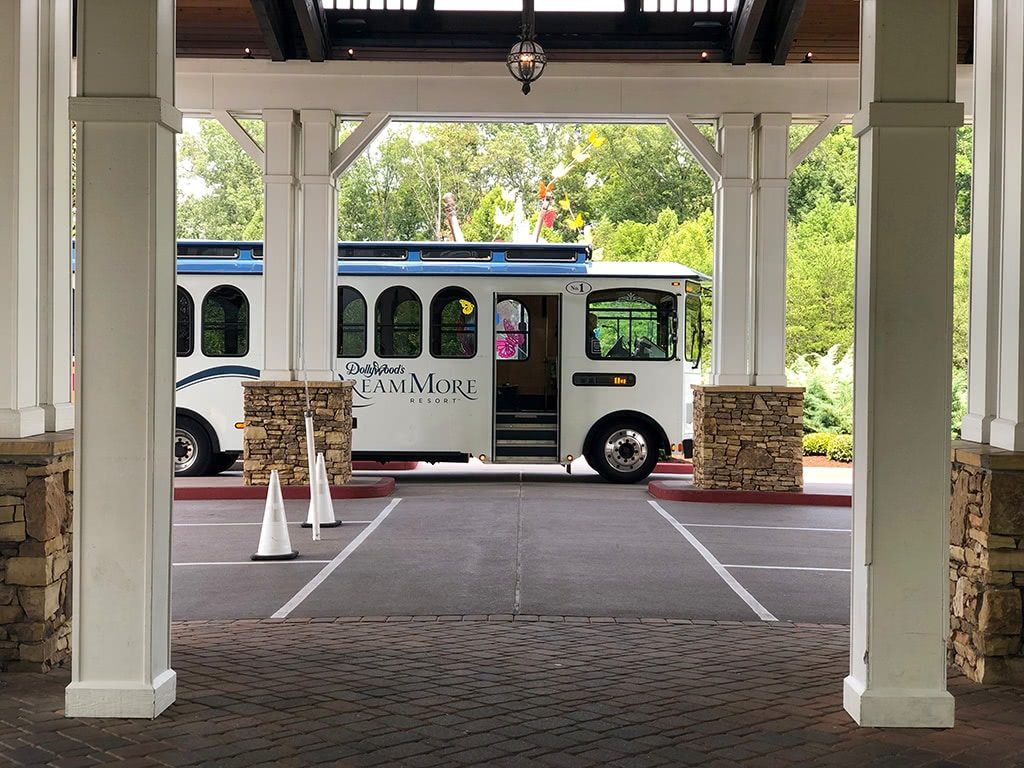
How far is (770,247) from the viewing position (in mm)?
15125

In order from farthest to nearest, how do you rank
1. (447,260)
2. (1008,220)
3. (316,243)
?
1. (447,260)
2. (316,243)
3. (1008,220)

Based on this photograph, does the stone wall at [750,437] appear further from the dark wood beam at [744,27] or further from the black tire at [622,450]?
the dark wood beam at [744,27]

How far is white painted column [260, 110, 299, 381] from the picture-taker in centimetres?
1519

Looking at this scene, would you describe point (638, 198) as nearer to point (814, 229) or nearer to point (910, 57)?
point (814, 229)

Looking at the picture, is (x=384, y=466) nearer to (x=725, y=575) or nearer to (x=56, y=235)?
(x=725, y=575)

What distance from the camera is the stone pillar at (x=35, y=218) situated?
654 cm

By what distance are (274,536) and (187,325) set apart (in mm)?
8238

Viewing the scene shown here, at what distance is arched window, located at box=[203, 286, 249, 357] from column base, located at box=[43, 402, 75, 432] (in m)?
10.9

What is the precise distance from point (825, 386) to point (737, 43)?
13.3 metres

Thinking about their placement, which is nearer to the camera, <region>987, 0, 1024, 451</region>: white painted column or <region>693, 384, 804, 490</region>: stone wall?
<region>987, 0, 1024, 451</region>: white painted column

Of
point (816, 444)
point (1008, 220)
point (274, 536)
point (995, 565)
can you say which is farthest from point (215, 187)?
point (995, 565)

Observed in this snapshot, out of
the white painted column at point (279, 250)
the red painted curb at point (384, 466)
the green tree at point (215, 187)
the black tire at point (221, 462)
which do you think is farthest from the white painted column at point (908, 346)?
the green tree at point (215, 187)

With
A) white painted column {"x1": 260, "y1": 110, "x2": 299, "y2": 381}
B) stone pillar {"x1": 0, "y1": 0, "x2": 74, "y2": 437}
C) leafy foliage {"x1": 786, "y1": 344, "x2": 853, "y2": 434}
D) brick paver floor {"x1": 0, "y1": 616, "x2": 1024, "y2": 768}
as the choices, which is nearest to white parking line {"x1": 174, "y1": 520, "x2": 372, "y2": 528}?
white painted column {"x1": 260, "y1": 110, "x2": 299, "y2": 381}

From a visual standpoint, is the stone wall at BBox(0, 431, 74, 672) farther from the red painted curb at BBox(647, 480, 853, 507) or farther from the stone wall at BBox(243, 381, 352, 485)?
the red painted curb at BBox(647, 480, 853, 507)
